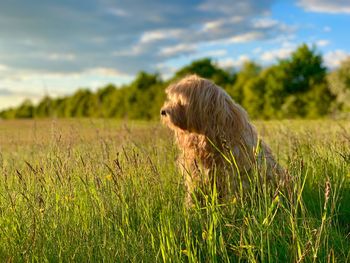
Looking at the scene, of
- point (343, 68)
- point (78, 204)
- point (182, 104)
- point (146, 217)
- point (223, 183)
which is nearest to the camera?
point (146, 217)

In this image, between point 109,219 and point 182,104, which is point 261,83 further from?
point 109,219

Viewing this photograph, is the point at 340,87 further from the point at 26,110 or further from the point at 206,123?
the point at 26,110

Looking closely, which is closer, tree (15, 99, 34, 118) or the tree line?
the tree line

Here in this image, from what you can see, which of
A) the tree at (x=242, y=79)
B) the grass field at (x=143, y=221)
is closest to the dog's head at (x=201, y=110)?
the grass field at (x=143, y=221)

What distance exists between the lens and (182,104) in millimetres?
4945

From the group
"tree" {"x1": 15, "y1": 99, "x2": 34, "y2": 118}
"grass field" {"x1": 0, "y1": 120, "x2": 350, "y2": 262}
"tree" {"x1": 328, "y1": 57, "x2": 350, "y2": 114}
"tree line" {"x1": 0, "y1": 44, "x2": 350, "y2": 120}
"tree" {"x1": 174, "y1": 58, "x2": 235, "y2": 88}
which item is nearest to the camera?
"grass field" {"x1": 0, "y1": 120, "x2": 350, "y2": 262}

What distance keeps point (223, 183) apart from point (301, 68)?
26700 mm

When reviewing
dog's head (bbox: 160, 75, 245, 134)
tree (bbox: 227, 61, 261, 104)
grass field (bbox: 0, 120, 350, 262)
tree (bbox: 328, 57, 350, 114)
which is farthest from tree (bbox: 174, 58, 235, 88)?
grass field (bbox: 0, 120, 350, 262)

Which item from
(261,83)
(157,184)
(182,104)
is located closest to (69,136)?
(182,104)

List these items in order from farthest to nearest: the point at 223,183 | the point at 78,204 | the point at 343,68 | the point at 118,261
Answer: the point at 343,68
the point at 223,183
the point at 78,204
the point at 118,261

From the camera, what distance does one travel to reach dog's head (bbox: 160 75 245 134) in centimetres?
481

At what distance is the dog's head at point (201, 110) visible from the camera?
4.81m

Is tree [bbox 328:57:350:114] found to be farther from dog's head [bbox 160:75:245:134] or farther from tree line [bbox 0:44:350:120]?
dog's head [bbox 160:75:245:134]

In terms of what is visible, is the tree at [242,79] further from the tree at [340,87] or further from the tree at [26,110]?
the tree at [26,110]
